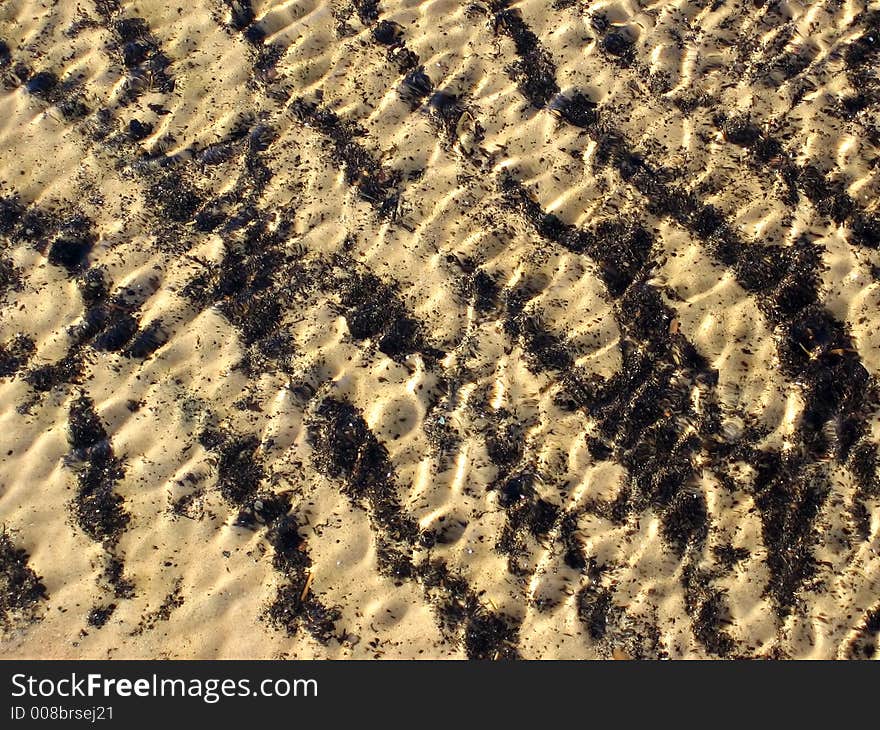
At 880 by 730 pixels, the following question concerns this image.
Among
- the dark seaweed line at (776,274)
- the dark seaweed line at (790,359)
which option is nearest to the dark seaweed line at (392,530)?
the dark seaweed line at (790,359)

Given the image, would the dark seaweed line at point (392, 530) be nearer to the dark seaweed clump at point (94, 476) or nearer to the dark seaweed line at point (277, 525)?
the dark seaweed line at point (277, 525)

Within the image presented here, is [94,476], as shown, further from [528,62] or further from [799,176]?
[799,176]

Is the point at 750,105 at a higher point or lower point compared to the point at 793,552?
higher

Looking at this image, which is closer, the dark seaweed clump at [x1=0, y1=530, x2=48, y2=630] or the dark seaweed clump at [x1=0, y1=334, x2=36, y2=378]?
the dark seaweed clump at [x1=0, y1=530, x2=48, y2=630]

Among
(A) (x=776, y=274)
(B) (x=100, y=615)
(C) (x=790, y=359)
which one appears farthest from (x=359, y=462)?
(A) (x=776, y=274)

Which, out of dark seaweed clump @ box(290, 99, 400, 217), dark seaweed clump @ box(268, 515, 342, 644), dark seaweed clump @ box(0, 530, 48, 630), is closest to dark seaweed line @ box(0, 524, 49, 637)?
dark seaweed clump @ box(0, 530, 48, 630)

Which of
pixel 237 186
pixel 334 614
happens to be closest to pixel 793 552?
pixel 334 614

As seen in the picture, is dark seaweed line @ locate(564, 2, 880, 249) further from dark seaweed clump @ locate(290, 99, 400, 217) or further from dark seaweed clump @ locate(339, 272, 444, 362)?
dark seaweed clump @ locate(339, 272, 444, 362)
